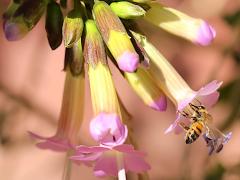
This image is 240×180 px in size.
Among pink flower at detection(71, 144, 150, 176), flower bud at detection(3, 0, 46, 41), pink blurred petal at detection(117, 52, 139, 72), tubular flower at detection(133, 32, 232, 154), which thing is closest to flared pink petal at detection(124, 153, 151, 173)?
pink flower at detection(71, 144, 150, 176)

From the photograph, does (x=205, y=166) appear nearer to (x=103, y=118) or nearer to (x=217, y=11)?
(x=217, y=11)

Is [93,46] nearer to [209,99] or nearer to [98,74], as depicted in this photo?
[98,74]

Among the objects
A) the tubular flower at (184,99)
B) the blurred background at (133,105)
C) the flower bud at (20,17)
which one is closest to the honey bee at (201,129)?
the tubular flower at (184,99)

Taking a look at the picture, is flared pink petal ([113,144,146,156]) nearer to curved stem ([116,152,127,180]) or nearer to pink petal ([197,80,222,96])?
curved stem ([116,152,127,180])

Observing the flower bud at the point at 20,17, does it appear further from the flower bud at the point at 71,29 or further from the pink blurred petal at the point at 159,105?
the pink blurred petal at the point at 159,105

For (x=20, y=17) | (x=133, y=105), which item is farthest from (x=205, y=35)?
(x=133, y=105)

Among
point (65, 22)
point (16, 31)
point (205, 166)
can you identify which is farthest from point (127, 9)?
point (205, 166)
